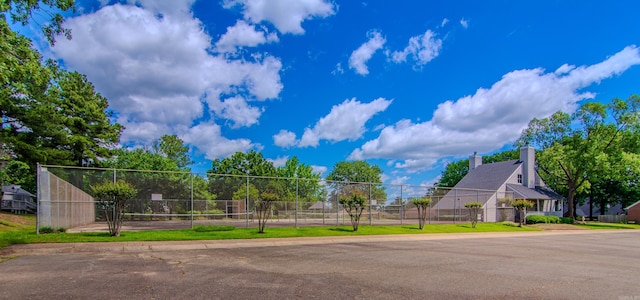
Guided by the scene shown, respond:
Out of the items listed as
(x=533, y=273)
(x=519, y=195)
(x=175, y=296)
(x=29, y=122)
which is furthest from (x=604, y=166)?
(x=29, y=122)

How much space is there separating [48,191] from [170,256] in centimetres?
763

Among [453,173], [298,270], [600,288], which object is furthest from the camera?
[453,173]

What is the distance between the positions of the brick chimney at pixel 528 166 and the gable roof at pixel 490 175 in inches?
28.5

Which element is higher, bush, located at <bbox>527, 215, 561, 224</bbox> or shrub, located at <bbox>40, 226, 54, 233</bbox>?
shrub, located at <bbox>40, 226, 54, 233</bbox>

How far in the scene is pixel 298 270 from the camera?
8.82 m

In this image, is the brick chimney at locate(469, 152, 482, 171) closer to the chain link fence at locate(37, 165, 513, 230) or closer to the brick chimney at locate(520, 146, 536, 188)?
the brick chimney at locate(520, 146, 536, 188)

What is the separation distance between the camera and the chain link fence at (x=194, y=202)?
1619 cm

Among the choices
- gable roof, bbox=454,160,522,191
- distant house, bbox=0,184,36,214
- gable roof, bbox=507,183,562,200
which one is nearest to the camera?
distant house, bbox=0,184,36,214

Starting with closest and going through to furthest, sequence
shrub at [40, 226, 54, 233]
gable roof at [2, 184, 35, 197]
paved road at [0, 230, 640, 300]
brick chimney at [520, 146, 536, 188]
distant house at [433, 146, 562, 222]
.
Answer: paved road at [0, 230, 640, 300], shrub at [40, 226, 54, 233], gable roof at [2, 184, 35, 197], distant house at [433, 146, 562, 222], brick chimney at [520, 146, 536, 188]

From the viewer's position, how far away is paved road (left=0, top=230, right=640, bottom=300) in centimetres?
662

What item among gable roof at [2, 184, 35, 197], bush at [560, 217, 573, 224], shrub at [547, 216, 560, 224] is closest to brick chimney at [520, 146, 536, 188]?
bush at [560, 217, 573, 224]

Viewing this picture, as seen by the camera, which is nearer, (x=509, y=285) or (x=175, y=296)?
(x=175, y=296)

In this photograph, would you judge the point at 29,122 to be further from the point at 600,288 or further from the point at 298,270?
the point at 600,288

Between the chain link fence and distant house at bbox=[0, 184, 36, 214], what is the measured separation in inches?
718
